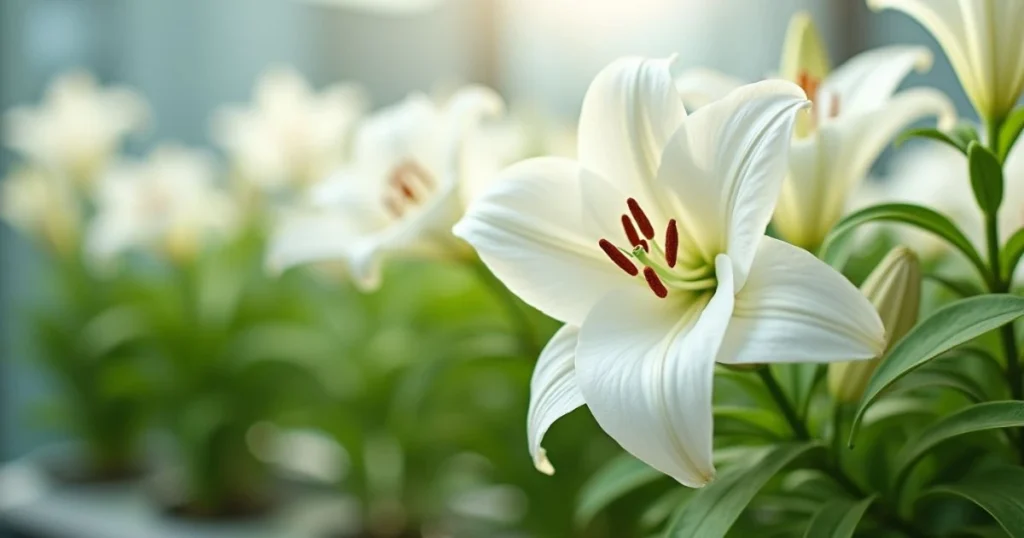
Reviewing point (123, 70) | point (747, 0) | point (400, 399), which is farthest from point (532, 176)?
→ point (123, 70)

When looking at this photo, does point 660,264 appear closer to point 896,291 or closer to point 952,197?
point 896,291

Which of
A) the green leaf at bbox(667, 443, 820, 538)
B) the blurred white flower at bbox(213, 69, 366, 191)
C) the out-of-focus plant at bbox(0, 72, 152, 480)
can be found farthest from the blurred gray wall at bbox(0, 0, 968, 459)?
the green leaf at bbox(667, 443, 820, 538)

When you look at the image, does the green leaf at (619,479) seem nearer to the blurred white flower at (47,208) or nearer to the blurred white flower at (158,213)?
the blurred white flower at (158,213)

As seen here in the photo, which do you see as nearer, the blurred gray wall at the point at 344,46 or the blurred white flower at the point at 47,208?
the blurred white flower at the point at 47,208

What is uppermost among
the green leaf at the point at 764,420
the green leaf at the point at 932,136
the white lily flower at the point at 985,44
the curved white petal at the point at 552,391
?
the white lily flower at the point at 985,44

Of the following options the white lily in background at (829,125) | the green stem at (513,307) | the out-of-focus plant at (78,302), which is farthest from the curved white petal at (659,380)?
the out-of-focus plant at (78,302)

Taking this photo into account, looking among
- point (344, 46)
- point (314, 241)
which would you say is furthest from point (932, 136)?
point (344, 46)

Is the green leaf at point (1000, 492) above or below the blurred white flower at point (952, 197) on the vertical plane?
below
